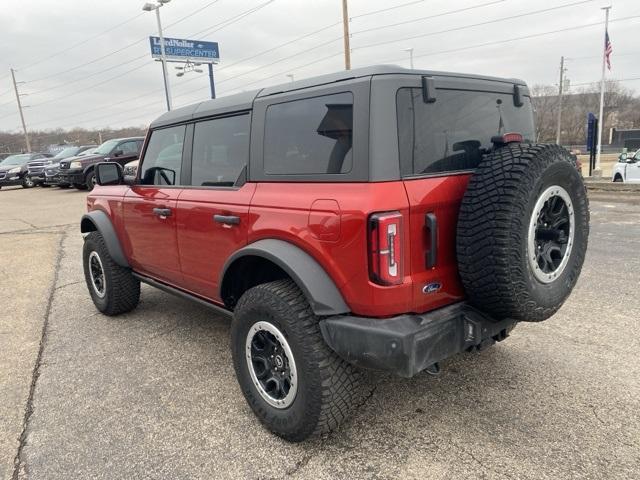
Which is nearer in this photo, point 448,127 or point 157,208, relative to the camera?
point 448,127

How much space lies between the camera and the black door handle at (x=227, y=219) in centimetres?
284

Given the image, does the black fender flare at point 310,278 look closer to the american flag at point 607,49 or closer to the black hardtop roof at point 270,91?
the black hardtop roof at point 270,91

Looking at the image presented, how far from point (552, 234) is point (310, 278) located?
126 centimetres

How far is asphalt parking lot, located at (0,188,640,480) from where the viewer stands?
7.86ft

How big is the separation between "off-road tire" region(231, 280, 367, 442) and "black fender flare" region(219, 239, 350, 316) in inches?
5.1

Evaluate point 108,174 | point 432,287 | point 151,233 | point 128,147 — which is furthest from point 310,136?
point 128,147

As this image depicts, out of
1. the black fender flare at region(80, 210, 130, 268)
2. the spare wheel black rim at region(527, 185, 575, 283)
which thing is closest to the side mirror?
the black fender flare at region(80, 210, 130, 268)

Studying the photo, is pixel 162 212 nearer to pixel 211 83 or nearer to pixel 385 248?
pixel 385 248

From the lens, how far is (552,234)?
247 centimetres

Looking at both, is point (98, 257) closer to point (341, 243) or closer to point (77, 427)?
point (77, 427)

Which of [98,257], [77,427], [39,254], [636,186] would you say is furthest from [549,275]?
[636,186]

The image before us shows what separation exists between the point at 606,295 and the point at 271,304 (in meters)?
3.61

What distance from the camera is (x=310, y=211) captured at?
93.2 inches

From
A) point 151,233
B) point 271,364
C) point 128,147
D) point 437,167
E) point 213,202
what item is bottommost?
point 271,364
